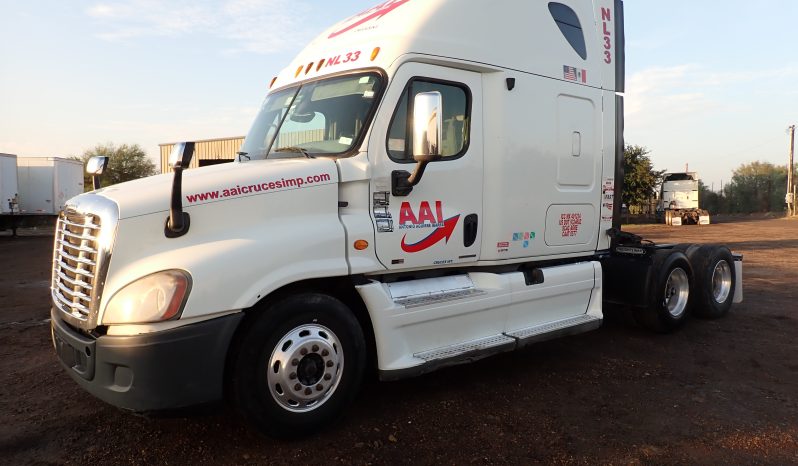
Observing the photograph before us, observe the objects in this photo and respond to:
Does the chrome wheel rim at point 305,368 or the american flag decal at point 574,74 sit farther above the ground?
the american flag decal at point 574,74


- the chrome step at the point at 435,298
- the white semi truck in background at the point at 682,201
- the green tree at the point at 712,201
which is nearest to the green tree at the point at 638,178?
the white semi truck in background at the point at 682,201

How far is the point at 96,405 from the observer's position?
167 inches

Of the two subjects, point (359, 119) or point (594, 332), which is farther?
point (594, 332)

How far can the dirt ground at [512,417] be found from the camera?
136 inches

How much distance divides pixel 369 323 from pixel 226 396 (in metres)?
1.12

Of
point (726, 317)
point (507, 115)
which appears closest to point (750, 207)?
point (726, 317)

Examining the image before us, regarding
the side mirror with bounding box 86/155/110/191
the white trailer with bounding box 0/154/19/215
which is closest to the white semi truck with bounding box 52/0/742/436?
the side mirror with bounding box 86/155/110/191

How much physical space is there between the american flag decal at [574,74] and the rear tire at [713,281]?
10.6 ft

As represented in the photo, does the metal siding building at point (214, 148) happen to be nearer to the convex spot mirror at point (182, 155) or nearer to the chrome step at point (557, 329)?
the chrome step at point (557, 329)

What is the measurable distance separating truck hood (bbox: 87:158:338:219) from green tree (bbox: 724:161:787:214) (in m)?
64.0

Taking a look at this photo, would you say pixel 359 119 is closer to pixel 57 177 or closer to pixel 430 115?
pixel 430 115

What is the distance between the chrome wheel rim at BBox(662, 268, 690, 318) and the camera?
6.77m

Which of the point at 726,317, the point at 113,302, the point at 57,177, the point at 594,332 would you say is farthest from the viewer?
the point at 57,177

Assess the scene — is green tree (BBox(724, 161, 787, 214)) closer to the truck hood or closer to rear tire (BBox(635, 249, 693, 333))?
rear tire (BBox(635, 249, 693, 333))
